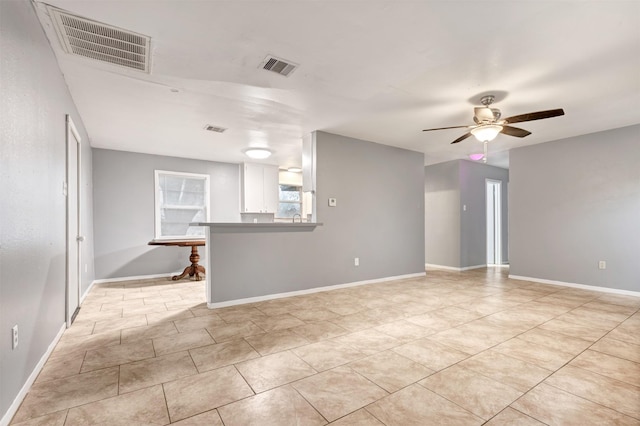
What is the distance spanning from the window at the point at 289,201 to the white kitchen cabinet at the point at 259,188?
2.54ft

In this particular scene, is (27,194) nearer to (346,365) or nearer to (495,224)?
(346,365)

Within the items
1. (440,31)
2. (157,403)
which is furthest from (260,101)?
(157,403)

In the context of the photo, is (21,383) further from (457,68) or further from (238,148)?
(238,148)

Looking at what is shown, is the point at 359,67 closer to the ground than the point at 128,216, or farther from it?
farther from it

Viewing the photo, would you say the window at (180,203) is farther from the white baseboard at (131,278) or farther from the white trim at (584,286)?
the white trim at (584,286)

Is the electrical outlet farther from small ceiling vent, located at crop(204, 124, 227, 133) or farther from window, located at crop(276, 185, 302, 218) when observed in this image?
window, located at crop(276, 185, 302, 218)

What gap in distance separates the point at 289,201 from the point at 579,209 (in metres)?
5.70

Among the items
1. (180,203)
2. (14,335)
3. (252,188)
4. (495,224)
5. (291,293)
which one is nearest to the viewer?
(14,335)

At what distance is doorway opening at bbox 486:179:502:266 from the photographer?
736 centimetres

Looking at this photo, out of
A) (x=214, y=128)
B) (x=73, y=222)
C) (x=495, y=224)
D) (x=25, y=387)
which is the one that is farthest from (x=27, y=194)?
(x=495, y=224)

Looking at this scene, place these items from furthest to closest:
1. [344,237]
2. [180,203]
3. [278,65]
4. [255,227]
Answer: [180,203], [344,237], [255,227], [278,65]

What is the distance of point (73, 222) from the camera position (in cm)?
334

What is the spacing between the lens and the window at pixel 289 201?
778 cm

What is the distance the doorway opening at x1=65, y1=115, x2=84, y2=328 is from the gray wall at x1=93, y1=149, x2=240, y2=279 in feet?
6.42
